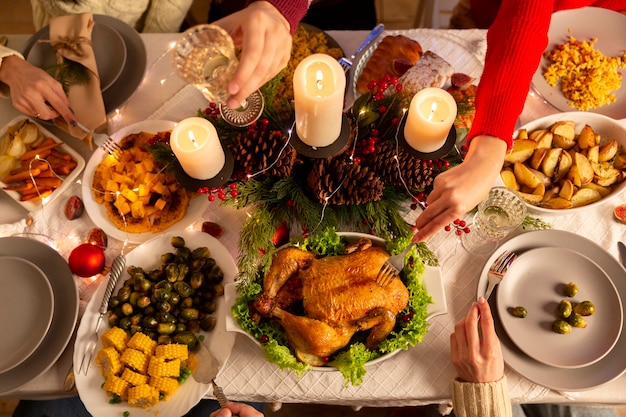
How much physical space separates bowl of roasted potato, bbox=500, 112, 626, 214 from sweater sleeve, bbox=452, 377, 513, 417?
1.53 feet

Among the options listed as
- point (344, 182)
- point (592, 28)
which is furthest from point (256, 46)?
point (592, 28)

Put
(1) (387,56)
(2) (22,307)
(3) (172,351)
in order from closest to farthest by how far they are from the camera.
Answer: (3) (172,351)
(2) (22,307)
(1) (387,56)

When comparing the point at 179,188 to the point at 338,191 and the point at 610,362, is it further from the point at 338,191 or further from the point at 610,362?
the point at 610,362

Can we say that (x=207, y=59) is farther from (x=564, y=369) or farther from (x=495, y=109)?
(x=564, y=369)

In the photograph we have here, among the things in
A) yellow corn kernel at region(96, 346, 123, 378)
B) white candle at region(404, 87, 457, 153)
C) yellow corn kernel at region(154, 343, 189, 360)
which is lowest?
yellow corn kernel at region(96, 346, 123, 378)

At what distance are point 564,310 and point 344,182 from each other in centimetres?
63

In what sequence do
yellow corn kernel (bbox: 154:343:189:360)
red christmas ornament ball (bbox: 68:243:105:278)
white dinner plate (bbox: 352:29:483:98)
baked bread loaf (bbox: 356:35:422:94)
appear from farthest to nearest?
white dinner plate (bbox: 352:29:483:98) < baked bread loaf (bbox: 356:35:422:94) < red christmas ornament ball (bbox: 68:243:105:278) < yellow corn kernel (bbox: 154:343:189:360)

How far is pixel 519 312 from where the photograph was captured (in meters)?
1.17

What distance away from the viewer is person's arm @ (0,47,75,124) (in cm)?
128

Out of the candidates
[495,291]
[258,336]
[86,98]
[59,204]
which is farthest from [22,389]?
[495,291]

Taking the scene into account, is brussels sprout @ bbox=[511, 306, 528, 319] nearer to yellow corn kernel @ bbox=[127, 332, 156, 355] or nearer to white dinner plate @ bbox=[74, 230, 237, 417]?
white dinner plate @ bbox=[74, 230, 237, 417]

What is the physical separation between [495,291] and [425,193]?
312 millimetres

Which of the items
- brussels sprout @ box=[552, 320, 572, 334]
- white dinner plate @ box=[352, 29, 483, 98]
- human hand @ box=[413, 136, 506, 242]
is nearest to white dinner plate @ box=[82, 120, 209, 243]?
human hand @ box=[413, 136, 506, 242]

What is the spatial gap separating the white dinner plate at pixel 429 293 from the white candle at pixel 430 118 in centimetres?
29
